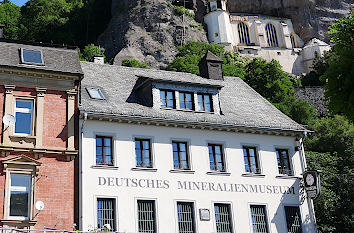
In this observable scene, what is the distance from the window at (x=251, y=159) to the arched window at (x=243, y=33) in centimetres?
8172

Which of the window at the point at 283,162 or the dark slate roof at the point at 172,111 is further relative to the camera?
the window at the point at 283,162

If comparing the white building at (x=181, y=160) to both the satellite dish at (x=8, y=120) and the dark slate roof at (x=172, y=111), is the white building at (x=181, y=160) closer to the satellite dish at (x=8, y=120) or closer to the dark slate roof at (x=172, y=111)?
the dark slate roof at (x=172, y=111)

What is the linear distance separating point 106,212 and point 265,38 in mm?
91308

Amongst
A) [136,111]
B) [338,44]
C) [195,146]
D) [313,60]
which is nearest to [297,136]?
[195,146]

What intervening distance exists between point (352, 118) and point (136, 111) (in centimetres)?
1252

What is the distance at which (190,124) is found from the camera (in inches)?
1073

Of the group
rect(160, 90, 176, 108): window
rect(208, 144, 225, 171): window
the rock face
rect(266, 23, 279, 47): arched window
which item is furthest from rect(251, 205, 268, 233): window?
rect(266, 23, 279, 47): arched window

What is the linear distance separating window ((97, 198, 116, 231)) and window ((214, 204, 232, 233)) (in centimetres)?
510

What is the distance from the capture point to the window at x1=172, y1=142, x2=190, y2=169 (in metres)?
26.7

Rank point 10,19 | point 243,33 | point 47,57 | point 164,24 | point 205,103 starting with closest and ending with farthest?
point 47,57, point 205,103, point 164,24, point 10,19, point 243,33

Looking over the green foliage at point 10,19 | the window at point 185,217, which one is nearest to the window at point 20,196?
the window at point 185,217

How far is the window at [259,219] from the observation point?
88.5 feet

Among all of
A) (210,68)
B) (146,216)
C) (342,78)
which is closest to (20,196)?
(146,216)

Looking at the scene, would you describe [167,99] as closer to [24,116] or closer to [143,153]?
[143,153]
